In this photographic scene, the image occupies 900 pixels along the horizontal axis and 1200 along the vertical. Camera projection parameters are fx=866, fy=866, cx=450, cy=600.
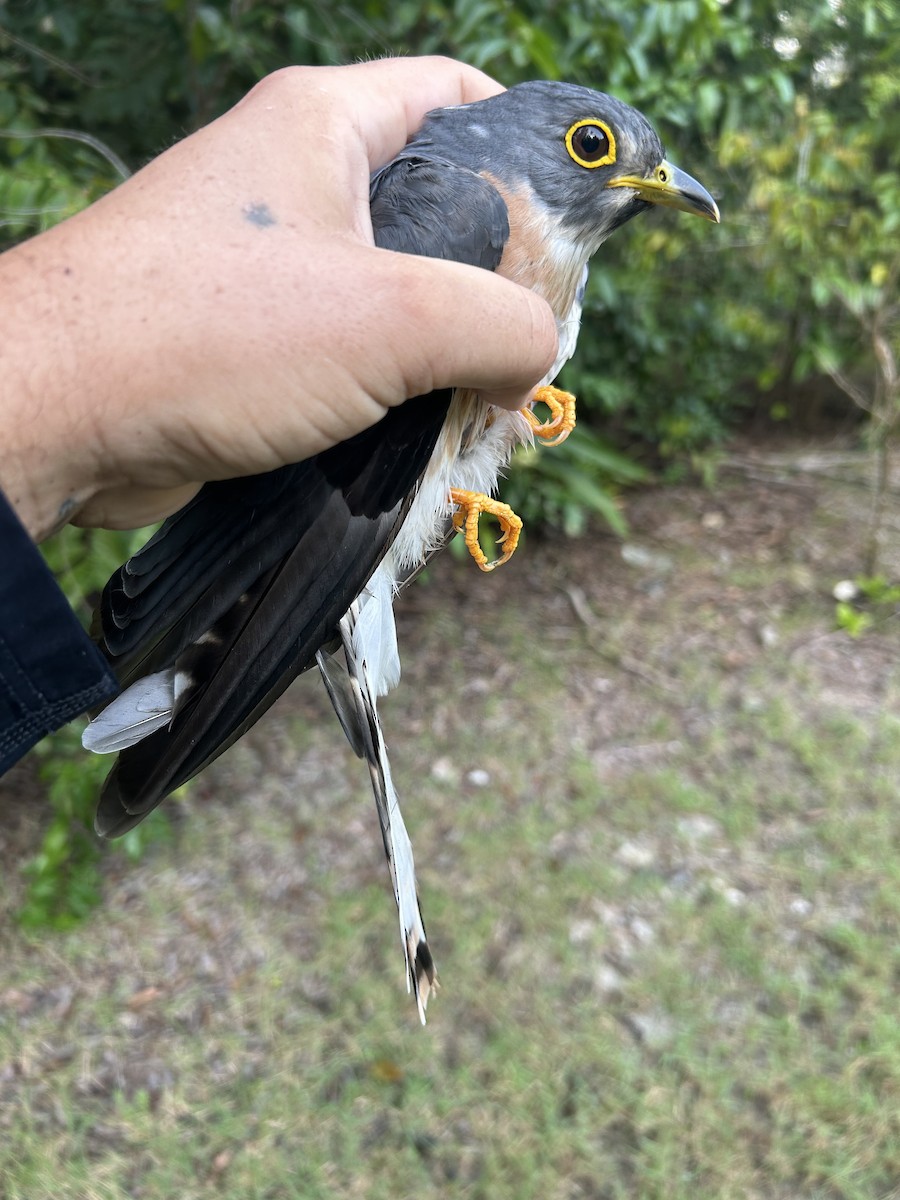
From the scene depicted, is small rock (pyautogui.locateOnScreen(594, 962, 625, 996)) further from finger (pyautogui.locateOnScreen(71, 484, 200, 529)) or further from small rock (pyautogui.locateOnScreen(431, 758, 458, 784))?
finger (pyautogui.locateOnScreen(71, 484, 200, 529))

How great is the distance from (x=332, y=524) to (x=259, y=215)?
0.47m

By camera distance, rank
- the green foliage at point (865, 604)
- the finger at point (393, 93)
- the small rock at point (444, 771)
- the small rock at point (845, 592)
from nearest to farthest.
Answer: the finger at point (393, 93) < the small rock at point (444, 771) < the green foliage at point (865, 604) < the small rock at point (845, 592)

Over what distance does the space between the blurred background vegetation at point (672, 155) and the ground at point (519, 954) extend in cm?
59

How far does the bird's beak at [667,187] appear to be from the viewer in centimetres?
181

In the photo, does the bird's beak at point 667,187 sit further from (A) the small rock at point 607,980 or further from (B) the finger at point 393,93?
(A) the small rock at point 607,980

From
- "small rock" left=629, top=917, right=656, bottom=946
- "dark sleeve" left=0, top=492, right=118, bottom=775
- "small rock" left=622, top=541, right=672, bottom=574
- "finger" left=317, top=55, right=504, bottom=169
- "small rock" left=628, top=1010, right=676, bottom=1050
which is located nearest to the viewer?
"dark sleeve" left=0, top=492, right=118, bottom=775

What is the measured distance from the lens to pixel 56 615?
115 centimetres

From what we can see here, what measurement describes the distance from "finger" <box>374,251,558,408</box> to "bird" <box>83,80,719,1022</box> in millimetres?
131

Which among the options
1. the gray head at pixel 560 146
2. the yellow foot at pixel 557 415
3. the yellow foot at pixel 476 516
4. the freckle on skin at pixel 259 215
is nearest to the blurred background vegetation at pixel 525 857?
the gray head at pixel 560 146

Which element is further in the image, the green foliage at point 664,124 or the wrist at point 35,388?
the green foliage at point 664,124

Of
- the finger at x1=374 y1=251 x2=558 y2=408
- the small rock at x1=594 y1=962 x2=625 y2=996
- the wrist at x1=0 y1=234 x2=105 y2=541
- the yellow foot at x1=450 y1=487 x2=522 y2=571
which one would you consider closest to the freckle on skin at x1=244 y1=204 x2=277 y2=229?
the finger at x1=374 y1=251 x2=558 y2=408

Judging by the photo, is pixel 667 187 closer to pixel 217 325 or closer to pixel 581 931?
pixel 217 325

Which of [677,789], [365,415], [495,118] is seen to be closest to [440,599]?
[677,789]

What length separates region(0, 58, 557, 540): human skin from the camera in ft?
3.75
